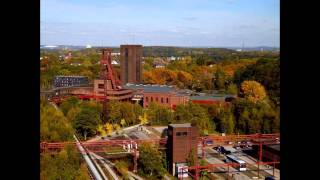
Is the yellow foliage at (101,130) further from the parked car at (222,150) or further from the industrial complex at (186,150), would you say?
the parked car at (222,150)

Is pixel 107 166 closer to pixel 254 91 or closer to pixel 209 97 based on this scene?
pixel 254 91

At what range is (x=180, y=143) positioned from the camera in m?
5.87

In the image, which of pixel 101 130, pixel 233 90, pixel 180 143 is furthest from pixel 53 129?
pixel 233 90

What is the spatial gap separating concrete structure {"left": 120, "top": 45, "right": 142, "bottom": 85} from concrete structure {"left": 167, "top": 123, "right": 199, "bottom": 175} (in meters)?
6.74

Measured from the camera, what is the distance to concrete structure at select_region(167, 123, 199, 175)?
5.80 metres

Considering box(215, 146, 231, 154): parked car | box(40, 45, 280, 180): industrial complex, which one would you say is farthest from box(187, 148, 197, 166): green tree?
box(215, 146, 231, 154): parked car

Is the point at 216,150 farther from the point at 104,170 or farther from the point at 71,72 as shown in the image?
the point at 71,72

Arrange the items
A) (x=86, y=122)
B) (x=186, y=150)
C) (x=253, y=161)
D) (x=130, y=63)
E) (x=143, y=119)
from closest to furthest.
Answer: (x=186, y=150)
(x=253, y=161)
(x=86, y=122)
(x=143, y=119)
(x=130, y=63)

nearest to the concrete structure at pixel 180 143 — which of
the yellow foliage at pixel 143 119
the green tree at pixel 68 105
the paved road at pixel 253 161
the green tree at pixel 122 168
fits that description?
the green tree at pixel 122 168

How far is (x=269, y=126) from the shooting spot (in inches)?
299

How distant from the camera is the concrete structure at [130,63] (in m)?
12.3

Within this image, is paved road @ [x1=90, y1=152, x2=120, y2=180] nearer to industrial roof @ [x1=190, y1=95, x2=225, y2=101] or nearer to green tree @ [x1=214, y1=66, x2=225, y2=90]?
industrial roof @ [x1=190, y1=95, x2=225, y2=101]

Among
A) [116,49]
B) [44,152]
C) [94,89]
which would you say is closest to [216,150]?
[44,152]

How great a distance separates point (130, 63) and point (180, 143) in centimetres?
698
